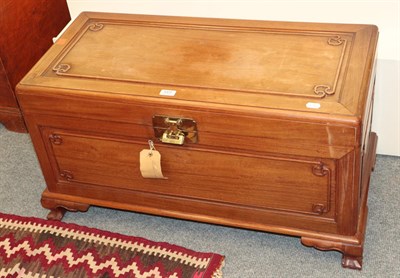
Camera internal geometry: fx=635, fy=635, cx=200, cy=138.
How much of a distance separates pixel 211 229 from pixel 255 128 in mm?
462

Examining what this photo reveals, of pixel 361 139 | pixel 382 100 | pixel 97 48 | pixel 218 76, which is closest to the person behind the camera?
pixel 361 139

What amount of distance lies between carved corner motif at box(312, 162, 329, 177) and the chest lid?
0.15 metres

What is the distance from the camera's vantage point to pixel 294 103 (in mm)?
1490

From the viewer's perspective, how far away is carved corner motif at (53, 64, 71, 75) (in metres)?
1.70

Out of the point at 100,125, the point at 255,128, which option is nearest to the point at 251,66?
the point at 255,128

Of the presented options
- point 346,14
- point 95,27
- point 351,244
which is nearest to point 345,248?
point 351,244

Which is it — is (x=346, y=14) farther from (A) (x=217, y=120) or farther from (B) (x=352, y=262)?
(B) (x=352, y=262)

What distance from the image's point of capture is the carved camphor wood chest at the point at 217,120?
152cm

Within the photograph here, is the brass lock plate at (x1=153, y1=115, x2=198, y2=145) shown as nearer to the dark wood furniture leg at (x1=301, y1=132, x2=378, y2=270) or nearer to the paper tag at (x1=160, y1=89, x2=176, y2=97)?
the paper tag at (x1=160, y1=89, x2=176, y2=97)

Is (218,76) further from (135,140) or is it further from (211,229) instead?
(211,229)

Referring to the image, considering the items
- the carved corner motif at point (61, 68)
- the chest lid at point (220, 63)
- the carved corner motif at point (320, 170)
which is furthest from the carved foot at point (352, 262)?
the carved corner motif at point (61, 68)

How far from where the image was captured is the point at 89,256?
5.88 feet

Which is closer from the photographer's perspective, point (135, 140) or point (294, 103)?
point (294, 103)

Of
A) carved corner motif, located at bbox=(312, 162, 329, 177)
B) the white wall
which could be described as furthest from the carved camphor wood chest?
the white wall
